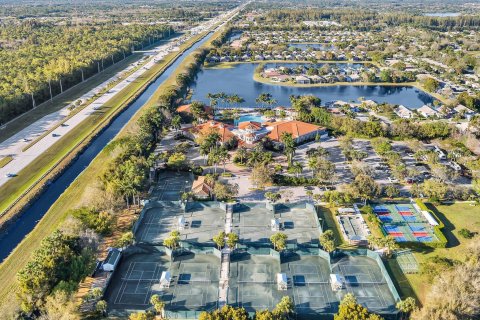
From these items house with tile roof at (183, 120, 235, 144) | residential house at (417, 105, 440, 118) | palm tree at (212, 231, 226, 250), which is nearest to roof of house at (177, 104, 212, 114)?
house with tile roof at (183, 120, 235, 144)

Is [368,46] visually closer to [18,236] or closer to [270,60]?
[270,60]

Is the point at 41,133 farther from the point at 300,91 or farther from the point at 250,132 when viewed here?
the point at 300,91

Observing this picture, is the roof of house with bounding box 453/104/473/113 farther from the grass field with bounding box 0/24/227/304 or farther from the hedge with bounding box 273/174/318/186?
the grass field with bounding box 0/24/227/304


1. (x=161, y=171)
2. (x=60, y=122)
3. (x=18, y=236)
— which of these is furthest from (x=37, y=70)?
(x=18, y=236)

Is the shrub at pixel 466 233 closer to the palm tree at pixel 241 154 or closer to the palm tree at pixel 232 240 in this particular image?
the palm tree at pixel 232 240

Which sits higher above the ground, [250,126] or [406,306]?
[250,126]

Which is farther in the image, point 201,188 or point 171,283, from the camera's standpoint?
point 201,188

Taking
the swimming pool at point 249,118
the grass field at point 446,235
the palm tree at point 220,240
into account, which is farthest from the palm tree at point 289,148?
the palm tree at point 220,240

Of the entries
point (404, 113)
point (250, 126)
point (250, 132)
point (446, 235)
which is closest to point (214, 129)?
point (250, 132)
